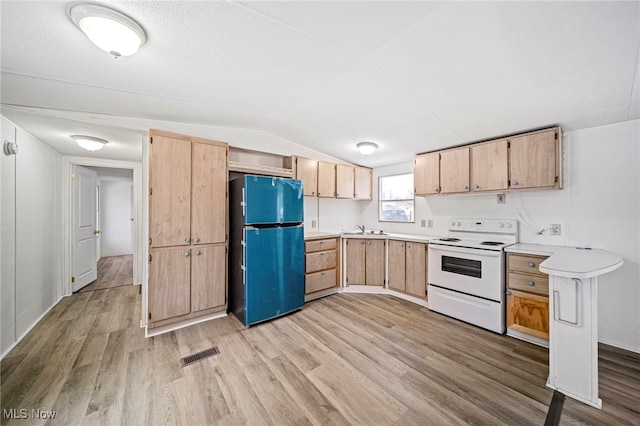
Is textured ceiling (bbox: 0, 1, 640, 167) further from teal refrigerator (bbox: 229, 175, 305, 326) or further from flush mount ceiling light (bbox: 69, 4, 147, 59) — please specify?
teal refrigerator (bbox: 229, 175, 305, 326)

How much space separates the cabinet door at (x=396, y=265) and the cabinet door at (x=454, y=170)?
1.02 metres

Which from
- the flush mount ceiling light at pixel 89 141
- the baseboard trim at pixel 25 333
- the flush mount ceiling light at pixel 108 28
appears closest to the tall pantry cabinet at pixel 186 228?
the flush mount ceiling light at pixel 89 141

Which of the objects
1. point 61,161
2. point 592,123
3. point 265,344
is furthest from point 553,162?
point 61,161

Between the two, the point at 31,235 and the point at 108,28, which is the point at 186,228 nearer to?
the point at 31,235

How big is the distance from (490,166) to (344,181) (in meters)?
2.13

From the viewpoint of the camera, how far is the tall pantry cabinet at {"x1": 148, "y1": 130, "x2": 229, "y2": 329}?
2.52 metres

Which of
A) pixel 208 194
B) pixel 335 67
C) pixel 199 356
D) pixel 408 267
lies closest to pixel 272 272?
pixel 199 356

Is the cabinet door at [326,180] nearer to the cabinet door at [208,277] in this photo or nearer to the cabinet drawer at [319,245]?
the cabinet drawer at [319,245]

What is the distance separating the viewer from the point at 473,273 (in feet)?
9.00

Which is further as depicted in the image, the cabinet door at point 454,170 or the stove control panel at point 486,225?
the cabinet door at point 454,170

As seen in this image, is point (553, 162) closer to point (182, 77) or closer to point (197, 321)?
point (182, 77)

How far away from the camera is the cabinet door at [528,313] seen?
2307 mm

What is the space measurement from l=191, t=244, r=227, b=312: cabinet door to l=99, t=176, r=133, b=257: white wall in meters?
5.76

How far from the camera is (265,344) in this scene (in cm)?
236
